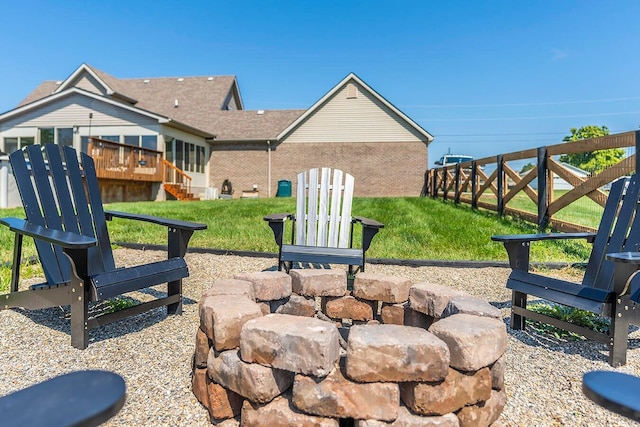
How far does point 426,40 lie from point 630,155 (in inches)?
940

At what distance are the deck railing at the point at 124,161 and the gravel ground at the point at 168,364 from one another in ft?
40.1

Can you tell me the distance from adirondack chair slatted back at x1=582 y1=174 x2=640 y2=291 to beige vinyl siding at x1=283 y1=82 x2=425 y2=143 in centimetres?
1649

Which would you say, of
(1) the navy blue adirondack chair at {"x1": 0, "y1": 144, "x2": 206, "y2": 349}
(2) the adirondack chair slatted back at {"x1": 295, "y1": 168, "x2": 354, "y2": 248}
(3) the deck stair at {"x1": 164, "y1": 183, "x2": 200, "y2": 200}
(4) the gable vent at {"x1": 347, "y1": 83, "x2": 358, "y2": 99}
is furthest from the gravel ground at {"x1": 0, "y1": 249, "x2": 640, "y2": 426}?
(4) the gable vent at {"x1": 347, "y1": 83, "x2": 358, "y2": 99}

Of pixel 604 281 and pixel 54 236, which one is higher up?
pixel 54 236

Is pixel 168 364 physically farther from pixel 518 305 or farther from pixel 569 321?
pixel 569 321

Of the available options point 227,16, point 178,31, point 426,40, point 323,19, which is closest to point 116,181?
point 227,16

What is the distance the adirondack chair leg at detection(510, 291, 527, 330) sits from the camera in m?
2.78

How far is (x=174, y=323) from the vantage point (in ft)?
9.15

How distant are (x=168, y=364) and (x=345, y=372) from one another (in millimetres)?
1171

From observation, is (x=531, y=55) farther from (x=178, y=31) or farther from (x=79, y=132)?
(x=79, y=132)

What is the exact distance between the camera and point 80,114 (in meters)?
16.8

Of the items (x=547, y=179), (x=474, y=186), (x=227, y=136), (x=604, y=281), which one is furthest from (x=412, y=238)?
(x=227, y=136)

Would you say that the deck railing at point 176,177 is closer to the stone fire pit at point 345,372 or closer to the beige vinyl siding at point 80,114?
the beige vinyl siding at point 80,114

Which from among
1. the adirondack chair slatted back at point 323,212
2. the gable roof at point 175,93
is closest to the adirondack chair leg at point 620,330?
the adirondack chair slatted back at point 323,212
